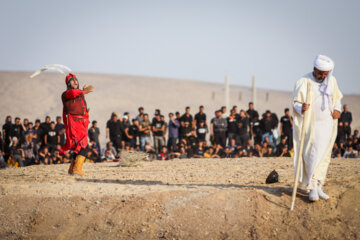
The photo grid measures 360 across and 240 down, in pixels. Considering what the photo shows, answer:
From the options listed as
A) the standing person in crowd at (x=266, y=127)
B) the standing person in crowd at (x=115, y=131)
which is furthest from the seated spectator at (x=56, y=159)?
the standing person in crowd at (x=266, y=127)

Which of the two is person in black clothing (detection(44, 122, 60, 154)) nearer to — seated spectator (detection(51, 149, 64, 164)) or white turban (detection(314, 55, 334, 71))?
seated spectator (detection(51, 149, 64, 164))

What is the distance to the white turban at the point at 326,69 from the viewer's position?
689 cm

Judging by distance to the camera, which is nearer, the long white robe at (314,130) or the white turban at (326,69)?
the white turban at (326,69)

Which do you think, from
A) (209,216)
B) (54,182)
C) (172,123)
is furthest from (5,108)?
(209,216)

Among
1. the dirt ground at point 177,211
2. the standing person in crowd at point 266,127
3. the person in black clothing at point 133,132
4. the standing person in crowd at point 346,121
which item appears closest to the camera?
the dirt ground at point 177,211

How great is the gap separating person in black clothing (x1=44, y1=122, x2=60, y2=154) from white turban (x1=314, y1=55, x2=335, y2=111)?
11.1 metres

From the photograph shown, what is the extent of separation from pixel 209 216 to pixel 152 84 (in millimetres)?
59186

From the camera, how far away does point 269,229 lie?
6.56 metres

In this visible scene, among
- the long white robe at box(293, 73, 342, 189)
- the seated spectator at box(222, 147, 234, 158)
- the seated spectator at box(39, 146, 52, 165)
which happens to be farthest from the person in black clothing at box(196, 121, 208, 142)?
the long white robe at box(293, 73, 342, 189)

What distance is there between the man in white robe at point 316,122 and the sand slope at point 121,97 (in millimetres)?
33597

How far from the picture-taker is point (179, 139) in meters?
16.7

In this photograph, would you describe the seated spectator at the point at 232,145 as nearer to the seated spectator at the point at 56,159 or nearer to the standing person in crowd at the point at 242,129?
the standing person in crowd at the point at 242,129

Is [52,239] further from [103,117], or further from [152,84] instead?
[152,84]

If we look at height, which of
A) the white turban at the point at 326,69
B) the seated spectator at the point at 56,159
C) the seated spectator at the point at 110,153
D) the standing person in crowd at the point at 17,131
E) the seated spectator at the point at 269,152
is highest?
the white turban at the point at 326,69
